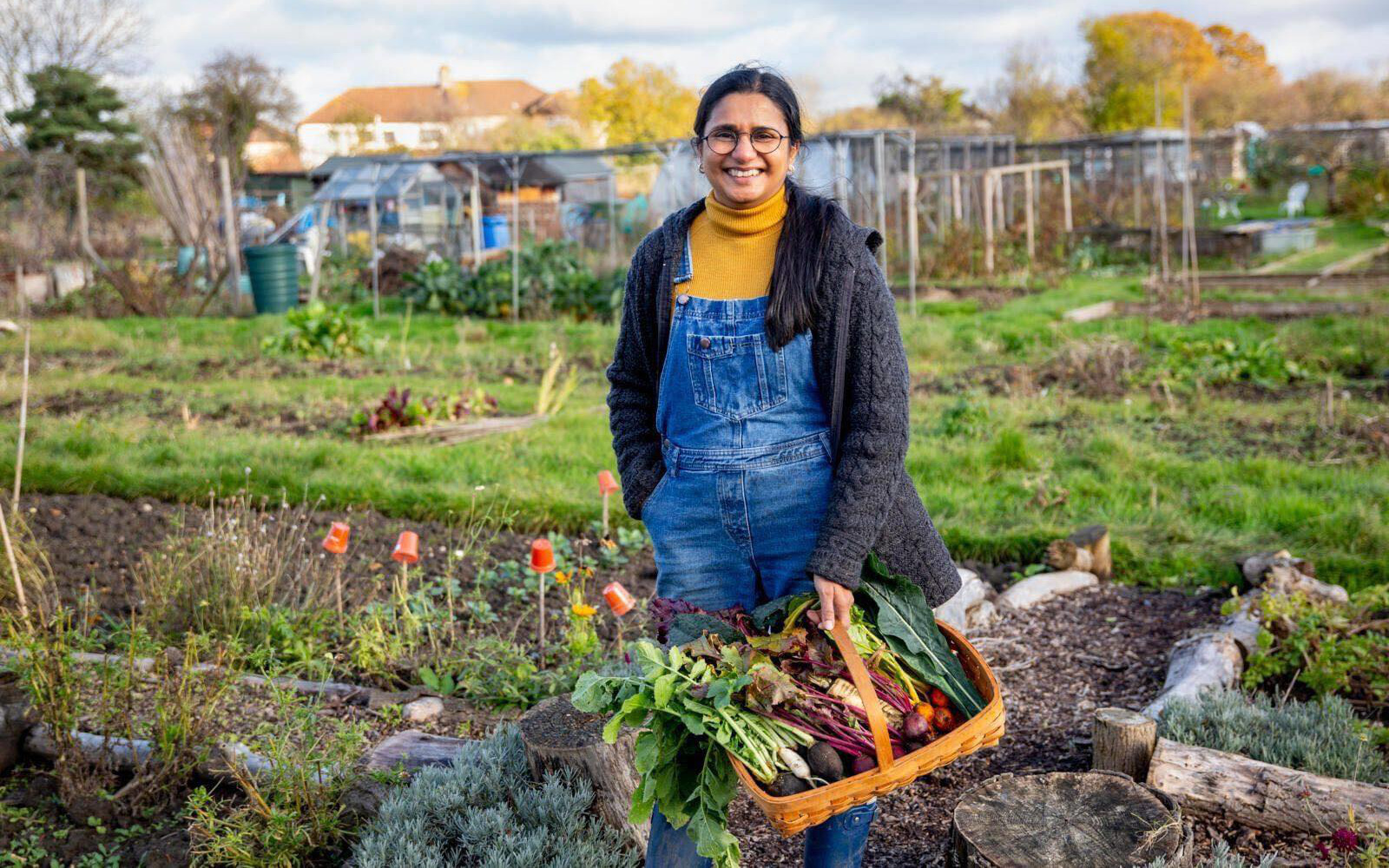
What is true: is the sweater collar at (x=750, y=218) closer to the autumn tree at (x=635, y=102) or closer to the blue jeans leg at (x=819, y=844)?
the blue jeans leg at (x=819, y=844)

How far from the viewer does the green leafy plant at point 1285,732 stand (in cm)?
317

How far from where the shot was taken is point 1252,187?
107 feet

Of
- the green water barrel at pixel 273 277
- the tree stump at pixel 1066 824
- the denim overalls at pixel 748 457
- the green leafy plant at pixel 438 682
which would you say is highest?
the green water barrel at pixel 273 277

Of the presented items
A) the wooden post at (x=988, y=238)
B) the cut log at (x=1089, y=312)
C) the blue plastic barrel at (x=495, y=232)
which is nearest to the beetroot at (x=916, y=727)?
the cut log at (x=1089, y=312)

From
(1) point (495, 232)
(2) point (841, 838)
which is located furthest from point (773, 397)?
(1) point (495, 232)

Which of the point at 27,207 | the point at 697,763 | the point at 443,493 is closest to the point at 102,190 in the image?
the point at 27,207

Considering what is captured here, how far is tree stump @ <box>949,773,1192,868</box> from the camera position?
240cm

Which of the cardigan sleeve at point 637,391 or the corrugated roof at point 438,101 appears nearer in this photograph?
the cardigan sleeve at point 637,391

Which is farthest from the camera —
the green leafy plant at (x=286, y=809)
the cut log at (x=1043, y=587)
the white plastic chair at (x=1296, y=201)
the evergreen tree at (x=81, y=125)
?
the evergreen tree at (x=81, y=125)

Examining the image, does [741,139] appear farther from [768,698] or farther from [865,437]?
[768,698]

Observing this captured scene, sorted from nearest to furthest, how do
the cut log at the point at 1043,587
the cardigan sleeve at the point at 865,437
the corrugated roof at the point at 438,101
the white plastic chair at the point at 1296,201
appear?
the cardigan sleeve at the point at 865,437 → the cut log at the point at 1043,587 → the white plastic chair at the point at 1296,201 → the corrugated roof at the point at 438,101

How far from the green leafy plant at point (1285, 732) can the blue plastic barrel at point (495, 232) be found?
21.3 meters

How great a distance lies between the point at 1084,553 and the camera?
16.8ft

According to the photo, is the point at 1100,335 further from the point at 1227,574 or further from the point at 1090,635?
the point at 1090,635
